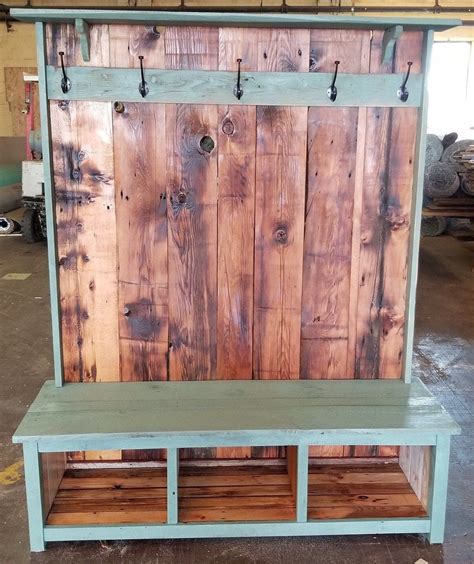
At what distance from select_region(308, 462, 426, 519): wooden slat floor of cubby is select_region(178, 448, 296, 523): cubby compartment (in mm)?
100

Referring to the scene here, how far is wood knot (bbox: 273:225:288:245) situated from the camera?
2.20 metres

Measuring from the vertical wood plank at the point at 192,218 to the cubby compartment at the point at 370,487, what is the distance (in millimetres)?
556

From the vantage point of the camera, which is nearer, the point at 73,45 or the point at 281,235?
the point at 73,45

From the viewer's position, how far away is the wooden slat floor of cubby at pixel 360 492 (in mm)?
2109

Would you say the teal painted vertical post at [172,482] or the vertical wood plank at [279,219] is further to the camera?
the vertical wood plank at [279,219]

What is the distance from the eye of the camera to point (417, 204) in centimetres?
214

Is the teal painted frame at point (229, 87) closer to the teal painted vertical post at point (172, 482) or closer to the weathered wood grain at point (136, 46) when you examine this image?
the weathered wood grain at point (136, 46)

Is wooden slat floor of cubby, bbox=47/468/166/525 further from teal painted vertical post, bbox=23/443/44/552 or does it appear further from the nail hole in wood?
the nail hole in wood

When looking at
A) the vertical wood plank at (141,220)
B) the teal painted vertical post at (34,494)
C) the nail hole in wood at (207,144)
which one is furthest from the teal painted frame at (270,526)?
the nail hole in wood at (207,144)

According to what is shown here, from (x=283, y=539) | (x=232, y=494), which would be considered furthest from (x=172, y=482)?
(x=283, y=539)

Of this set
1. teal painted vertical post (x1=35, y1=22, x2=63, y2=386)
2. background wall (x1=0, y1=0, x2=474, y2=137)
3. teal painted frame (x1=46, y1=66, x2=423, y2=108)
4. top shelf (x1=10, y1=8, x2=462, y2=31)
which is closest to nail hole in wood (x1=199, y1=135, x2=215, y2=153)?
teal painted frame (x1=46, y1=66, x2=423, y2=108)

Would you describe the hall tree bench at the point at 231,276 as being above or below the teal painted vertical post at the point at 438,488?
above

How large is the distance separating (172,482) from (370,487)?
2.42 feet

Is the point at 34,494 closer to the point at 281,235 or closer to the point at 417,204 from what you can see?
the point at 281,235
